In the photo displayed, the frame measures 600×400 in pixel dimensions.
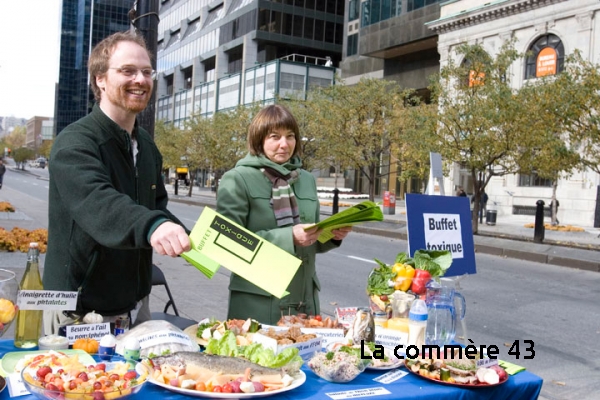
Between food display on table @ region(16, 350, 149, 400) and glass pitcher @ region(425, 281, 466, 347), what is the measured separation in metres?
1.43

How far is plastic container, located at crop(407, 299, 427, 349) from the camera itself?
2.69 metres

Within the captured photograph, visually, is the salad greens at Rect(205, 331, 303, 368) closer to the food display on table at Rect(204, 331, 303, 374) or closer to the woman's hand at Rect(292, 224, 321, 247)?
the food display on table at Rect(204, 331, 303, 374)

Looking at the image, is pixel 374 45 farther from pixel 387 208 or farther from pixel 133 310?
pixel 133 310

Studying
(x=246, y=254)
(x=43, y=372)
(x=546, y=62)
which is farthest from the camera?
(x=546, y=62)

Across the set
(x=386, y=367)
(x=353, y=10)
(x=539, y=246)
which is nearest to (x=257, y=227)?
(x=386, y=367)

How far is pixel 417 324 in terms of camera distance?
8.85 feet

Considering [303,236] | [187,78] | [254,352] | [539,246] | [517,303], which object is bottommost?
[517,303]

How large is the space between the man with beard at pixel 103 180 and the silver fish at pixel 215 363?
0.43 m

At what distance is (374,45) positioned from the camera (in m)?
46.8

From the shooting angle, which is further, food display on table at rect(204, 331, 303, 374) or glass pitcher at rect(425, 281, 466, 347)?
glass pitcher at rect(425, 281, 466, 347)

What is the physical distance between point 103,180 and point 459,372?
1616 millimetres

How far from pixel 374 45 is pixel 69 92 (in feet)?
374

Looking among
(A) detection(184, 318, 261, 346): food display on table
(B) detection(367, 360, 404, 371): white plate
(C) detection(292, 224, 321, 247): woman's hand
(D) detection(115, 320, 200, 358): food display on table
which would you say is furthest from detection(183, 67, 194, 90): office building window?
(B) detection(367, 360, 404, 371): white plate

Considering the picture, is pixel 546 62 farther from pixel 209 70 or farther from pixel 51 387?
pixel 209 70
